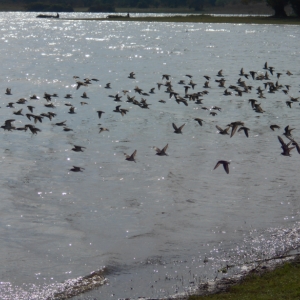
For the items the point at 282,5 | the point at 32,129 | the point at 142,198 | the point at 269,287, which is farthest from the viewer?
the point at 282,5

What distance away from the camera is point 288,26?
10788 cm

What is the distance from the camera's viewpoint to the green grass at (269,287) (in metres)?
10.3

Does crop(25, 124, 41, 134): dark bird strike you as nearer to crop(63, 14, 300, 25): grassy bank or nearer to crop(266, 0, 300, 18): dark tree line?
crop(63, 14, 300, 25): grassy bank

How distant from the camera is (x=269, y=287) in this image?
35.6 ft

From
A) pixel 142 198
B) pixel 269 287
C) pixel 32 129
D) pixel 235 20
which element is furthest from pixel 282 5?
pixel 269 287

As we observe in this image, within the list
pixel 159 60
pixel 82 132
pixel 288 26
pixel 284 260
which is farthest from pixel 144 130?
pixel 288 26

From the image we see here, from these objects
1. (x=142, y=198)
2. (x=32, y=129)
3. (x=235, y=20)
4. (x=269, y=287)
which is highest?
(x=269, y=287)

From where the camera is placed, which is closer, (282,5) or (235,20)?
(282,5)

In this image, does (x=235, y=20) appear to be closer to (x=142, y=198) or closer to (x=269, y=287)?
(x=142, y=198)

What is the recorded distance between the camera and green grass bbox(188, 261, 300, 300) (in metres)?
10.3

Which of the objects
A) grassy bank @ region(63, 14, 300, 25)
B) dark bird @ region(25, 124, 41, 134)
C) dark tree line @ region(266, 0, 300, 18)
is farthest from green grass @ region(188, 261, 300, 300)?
dark tree line @ region(266, 0, 300, 18)

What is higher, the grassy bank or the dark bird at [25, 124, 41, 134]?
the dark bird at [25, 124, 41, 134]

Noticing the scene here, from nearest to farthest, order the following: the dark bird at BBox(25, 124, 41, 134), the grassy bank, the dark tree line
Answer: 1. the dark bird at BBox(25, 124, 41, 134)
2. the dark tree line
3. the grassy bank

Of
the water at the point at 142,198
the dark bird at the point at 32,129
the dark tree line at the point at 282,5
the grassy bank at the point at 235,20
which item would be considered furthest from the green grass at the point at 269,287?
the dark tree line at the point at 282,5
